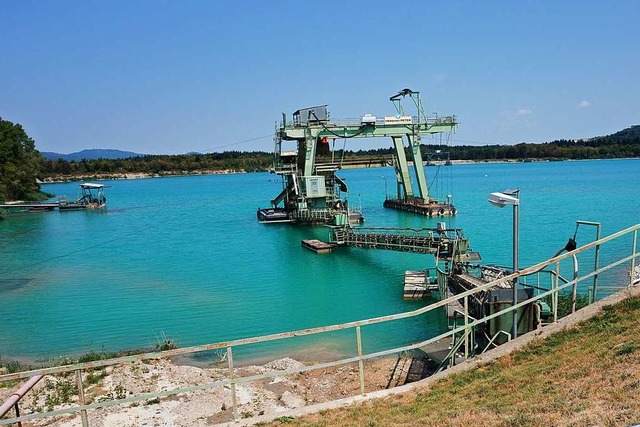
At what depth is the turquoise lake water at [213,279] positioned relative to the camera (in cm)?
1747

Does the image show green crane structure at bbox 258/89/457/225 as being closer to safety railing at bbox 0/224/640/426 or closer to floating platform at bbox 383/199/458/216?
floating platform at bbox 383/199/458/216

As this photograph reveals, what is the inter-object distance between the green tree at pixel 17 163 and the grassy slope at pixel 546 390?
81487 mm

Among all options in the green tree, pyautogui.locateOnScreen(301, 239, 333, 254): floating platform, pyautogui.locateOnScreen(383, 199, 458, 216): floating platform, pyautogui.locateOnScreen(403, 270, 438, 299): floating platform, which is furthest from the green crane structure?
the green tree

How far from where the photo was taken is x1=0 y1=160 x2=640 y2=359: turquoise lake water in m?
17.5

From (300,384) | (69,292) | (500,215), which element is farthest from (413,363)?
(500,215)

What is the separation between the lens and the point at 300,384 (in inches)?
466

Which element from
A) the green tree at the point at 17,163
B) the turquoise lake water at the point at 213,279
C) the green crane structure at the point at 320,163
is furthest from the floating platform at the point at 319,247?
the green tree at the point at 17,163

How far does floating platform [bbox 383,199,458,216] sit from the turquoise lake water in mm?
1352

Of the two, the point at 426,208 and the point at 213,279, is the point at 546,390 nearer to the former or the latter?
the point at 213,279

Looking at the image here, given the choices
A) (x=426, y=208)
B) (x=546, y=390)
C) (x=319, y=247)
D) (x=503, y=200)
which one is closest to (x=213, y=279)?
(x=319, y=247)

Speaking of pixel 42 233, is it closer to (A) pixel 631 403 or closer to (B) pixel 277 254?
(B) pixel 277 254

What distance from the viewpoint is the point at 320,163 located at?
49.3 meters

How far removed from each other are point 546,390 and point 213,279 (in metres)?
21.4

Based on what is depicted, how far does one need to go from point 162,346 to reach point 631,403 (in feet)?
43.2
